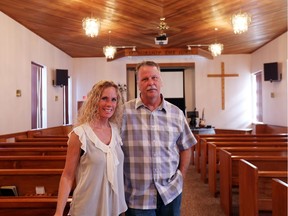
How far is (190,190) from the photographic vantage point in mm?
4156

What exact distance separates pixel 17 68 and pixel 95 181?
4.83m

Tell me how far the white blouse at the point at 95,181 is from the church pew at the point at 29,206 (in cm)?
19

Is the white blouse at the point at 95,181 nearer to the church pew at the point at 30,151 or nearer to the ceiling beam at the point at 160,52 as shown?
the church pew at the point at 30,151

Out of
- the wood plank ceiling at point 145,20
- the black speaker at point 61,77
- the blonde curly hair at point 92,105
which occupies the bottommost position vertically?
the blonde curly hair at point 92,105

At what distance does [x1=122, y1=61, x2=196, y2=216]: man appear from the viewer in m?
1.53

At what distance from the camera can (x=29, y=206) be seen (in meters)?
1.50

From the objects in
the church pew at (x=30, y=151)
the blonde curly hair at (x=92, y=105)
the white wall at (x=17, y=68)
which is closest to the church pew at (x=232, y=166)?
the church pew at (x=30, y=151)

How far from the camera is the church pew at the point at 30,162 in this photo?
2.91m

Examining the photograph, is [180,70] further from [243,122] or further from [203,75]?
[243,122]

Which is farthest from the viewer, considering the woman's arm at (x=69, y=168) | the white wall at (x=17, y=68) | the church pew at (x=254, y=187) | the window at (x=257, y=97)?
the window at (x=257, y=97)

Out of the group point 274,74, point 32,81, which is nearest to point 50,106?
point 32,81

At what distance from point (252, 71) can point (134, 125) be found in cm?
830

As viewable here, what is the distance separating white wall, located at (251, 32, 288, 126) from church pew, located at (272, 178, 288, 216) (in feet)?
18.4

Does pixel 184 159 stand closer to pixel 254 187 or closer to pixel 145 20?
pixel 254 187
